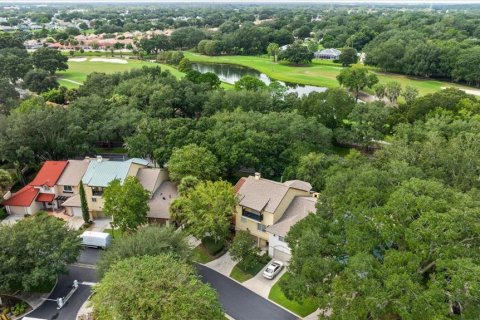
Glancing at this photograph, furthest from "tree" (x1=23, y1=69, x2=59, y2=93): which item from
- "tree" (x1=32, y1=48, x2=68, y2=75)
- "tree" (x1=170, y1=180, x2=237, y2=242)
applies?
"tree" (x1=170, y1=180, x2=237, y2=242)

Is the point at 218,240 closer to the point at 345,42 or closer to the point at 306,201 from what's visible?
the point at 306,201

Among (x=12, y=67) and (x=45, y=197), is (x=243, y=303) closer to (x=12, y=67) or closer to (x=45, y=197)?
(x=45, y=197)

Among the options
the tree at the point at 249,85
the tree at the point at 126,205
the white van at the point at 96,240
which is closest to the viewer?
the tree at the point at 126,205

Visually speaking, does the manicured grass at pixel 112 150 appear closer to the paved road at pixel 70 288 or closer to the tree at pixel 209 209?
the paved road at pixel 70 288

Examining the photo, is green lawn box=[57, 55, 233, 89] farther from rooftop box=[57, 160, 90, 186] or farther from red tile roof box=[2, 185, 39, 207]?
red tile roof box=[2, 185, 39, 207]

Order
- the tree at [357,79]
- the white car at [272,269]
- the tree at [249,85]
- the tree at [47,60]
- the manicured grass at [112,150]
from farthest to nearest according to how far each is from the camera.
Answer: the tree at [47,60] < the tree at [357,79] < the tree at [249,85] < the manicured grass at [112,150] < the white car at [272,269]

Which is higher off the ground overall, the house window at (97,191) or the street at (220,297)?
the house window at (97,191)

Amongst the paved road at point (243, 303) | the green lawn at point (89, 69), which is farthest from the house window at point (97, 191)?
the green lawn at point (89, 69)

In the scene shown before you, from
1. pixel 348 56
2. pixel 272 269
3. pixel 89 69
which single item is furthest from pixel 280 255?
pixel 348 56
